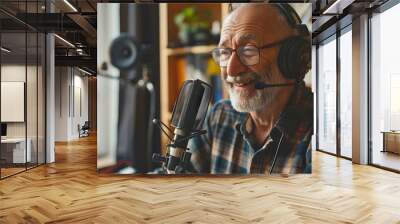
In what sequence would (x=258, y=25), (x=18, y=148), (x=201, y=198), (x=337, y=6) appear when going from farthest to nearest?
(x=18, y=148) → (x=337, y=6) → (x=258, y=25) → (x=201, y=198)

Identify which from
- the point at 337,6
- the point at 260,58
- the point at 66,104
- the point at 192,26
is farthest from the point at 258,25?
the point at 66,104

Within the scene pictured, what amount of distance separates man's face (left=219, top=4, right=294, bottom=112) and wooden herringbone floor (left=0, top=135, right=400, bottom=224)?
1.31 meters

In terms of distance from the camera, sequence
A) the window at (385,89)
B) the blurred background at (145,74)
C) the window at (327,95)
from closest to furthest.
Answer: the blurred background at (145,74), the window at (385,89), the window at (327,95)

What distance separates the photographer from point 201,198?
16.0 feet

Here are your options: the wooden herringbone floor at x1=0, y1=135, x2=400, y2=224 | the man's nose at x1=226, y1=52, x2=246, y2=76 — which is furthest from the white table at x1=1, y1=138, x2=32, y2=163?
the man's nose at x1=226, y1=52, x2=246, y2=76

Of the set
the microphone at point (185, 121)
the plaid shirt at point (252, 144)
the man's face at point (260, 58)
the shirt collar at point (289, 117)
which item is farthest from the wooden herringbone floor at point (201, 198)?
the man's face at point (260, 58)

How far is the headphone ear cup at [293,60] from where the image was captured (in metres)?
6.34

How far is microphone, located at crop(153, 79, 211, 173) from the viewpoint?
6.34 m

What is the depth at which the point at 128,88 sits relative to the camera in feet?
21.0

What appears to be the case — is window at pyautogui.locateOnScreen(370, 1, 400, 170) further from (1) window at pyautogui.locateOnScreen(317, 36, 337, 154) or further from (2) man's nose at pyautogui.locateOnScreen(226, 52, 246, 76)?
(2) man's nose at pyautogui.locateOnScreen(226, 52, 246, 76)

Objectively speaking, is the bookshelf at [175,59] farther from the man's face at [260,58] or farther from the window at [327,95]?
the window at [327,95]

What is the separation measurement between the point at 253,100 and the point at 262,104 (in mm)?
160

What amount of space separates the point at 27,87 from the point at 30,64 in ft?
1.52

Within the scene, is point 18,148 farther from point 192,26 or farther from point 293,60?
point 293,60
